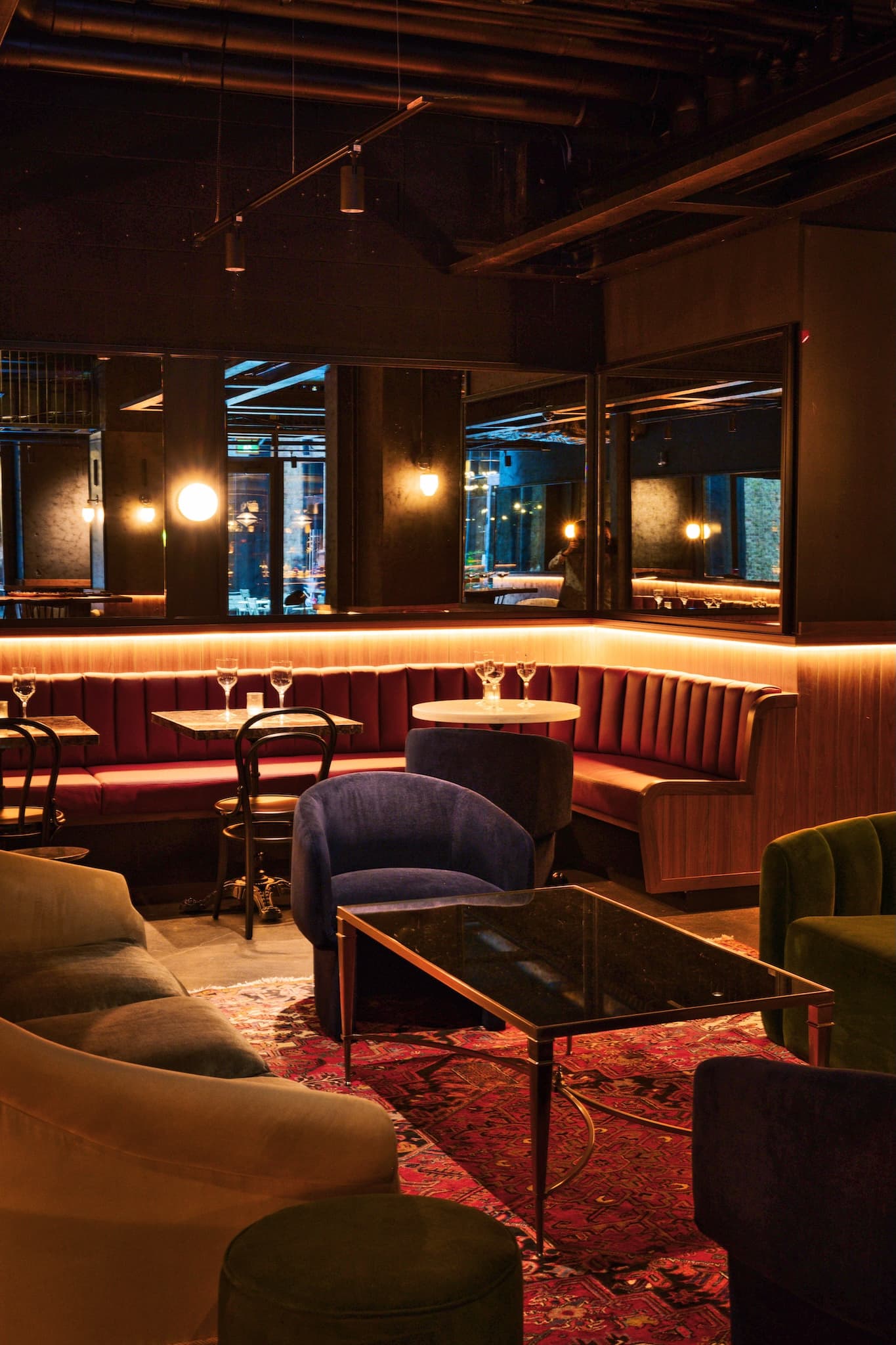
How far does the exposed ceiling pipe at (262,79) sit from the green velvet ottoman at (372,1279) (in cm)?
550

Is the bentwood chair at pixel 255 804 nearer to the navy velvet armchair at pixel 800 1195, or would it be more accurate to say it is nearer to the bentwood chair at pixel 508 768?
the bentwood chair at pixel 508 768

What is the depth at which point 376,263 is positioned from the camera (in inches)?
320

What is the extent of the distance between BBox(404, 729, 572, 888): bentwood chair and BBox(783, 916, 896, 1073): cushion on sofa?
1576 mm

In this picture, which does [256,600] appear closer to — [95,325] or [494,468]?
[494,468]

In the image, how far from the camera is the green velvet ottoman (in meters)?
1.93

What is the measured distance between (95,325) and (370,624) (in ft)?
7.36

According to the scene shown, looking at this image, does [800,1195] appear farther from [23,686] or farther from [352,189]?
[23,686]

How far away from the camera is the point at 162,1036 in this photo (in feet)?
10.5

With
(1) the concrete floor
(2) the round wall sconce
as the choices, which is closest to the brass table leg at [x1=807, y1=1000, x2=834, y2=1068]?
(1) the concrete floor

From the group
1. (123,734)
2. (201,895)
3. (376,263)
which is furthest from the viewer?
(376,263)

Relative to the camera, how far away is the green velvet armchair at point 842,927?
12.7 feet

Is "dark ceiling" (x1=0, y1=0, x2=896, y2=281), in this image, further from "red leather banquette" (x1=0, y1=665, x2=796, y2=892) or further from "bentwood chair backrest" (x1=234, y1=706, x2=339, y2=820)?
"bentwood chair backrest" (x1=234, y1=706, x2=339, y2=820)

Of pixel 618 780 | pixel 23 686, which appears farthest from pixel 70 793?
pixel 618 780

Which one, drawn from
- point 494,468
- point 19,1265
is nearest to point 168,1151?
point 19,1265
